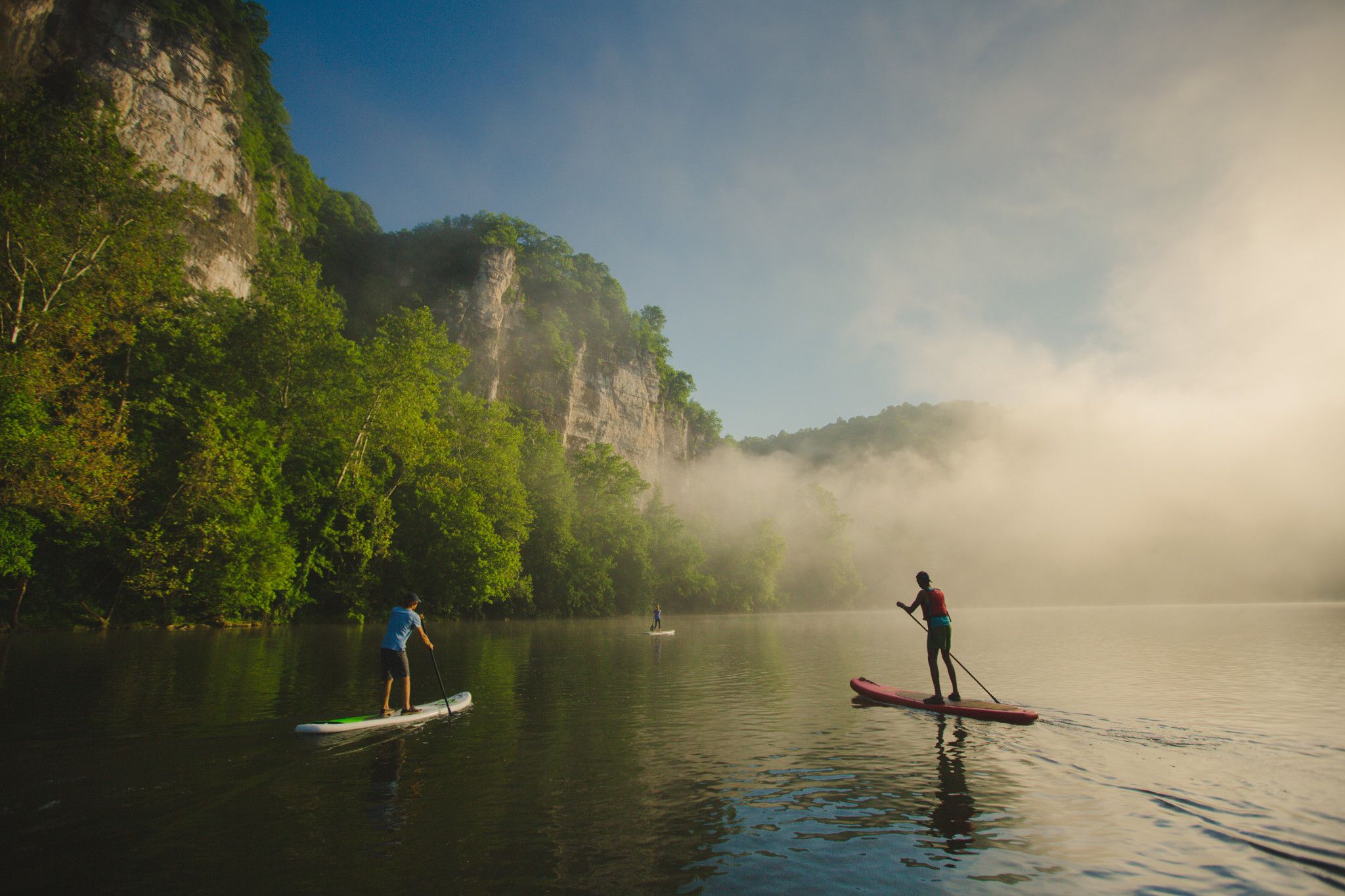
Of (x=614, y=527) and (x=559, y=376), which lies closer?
(x=614, y=527)

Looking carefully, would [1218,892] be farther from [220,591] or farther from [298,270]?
[298,270]

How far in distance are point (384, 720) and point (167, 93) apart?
53.6 metres

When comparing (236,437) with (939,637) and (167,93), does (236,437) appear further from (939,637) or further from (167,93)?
(939,637)

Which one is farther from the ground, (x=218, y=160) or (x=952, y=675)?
(x=218, y=160)

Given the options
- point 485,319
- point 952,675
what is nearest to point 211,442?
point 952,675

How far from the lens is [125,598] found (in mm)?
29344

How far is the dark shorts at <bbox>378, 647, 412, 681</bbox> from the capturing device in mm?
11633

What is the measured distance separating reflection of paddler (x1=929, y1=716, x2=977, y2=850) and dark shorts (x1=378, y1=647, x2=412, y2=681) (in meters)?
8.95

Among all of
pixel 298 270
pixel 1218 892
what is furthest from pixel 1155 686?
pixel 298 270

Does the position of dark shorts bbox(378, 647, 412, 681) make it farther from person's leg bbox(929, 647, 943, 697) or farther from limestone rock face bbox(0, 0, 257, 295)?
Answer: limestone rock face bbox(0, 0, 257, 295)

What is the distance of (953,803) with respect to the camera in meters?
7.09

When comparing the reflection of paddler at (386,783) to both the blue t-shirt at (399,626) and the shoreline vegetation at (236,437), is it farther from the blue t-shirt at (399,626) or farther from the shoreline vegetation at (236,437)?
the shoreline vegetation at (236,437)

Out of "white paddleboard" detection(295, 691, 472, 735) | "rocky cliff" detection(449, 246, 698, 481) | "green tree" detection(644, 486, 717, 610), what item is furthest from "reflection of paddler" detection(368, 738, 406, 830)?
"rocky cliff" detection(449, 246, 698, 481)

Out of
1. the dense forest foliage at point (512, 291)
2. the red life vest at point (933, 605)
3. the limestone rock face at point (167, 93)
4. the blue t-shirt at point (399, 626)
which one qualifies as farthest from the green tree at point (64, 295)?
the dense forest foliage at point (512, 291)
